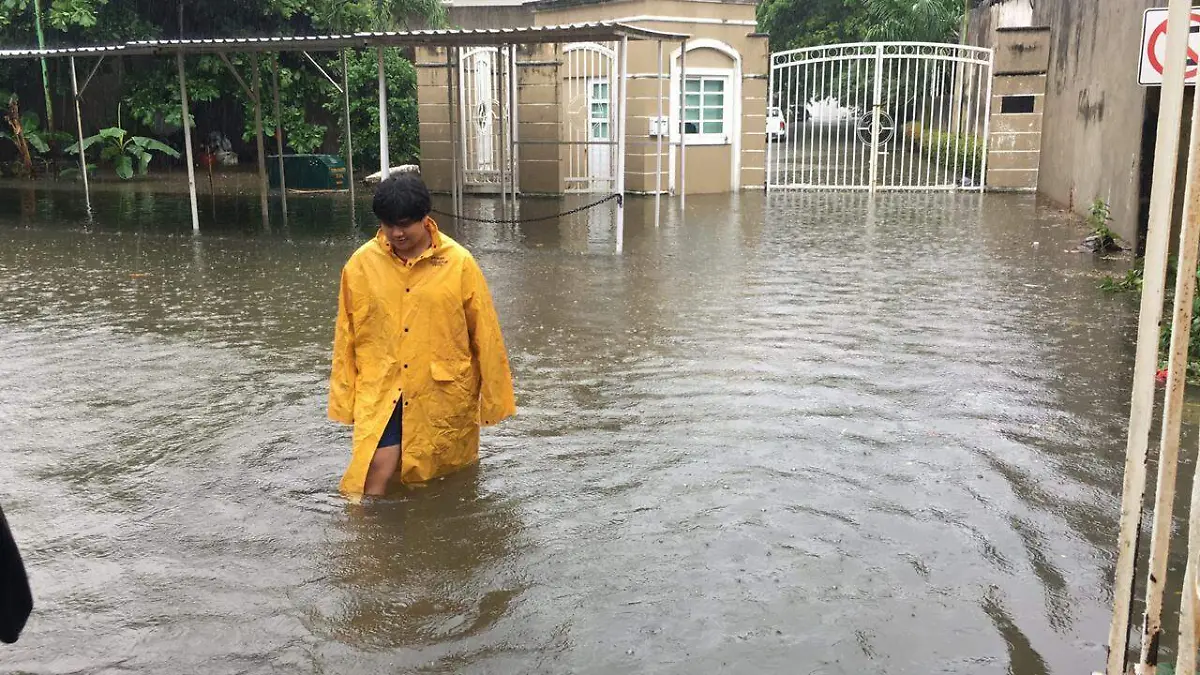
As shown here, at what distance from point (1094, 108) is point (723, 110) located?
600cm

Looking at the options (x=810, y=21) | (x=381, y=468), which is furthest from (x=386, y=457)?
(x=810, y=21)

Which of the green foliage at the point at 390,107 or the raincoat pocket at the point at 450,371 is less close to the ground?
the green foliage at the point at 390,107

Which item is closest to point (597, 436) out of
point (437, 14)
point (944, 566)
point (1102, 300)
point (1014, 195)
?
point (944, 566)

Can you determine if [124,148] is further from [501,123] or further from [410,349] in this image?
[410,349]

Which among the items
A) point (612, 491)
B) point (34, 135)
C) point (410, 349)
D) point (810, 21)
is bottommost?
point (612, 491)

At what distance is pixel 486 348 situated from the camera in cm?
445

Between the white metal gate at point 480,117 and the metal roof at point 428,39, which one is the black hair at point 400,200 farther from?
the white metal gate at point 480,117

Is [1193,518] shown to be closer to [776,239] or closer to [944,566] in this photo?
[944,566]

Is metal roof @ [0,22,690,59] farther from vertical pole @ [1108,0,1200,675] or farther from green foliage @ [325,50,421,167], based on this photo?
vertical pole @ [1108,0,1200,675]

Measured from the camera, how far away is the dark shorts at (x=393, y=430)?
4401 mm

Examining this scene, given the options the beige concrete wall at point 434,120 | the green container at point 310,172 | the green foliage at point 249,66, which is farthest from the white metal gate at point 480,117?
the green foliage at point 249,66

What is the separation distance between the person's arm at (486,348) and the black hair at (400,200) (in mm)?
319

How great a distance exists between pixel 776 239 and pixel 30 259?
801 cm

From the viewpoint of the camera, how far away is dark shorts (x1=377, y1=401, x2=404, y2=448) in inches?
173
